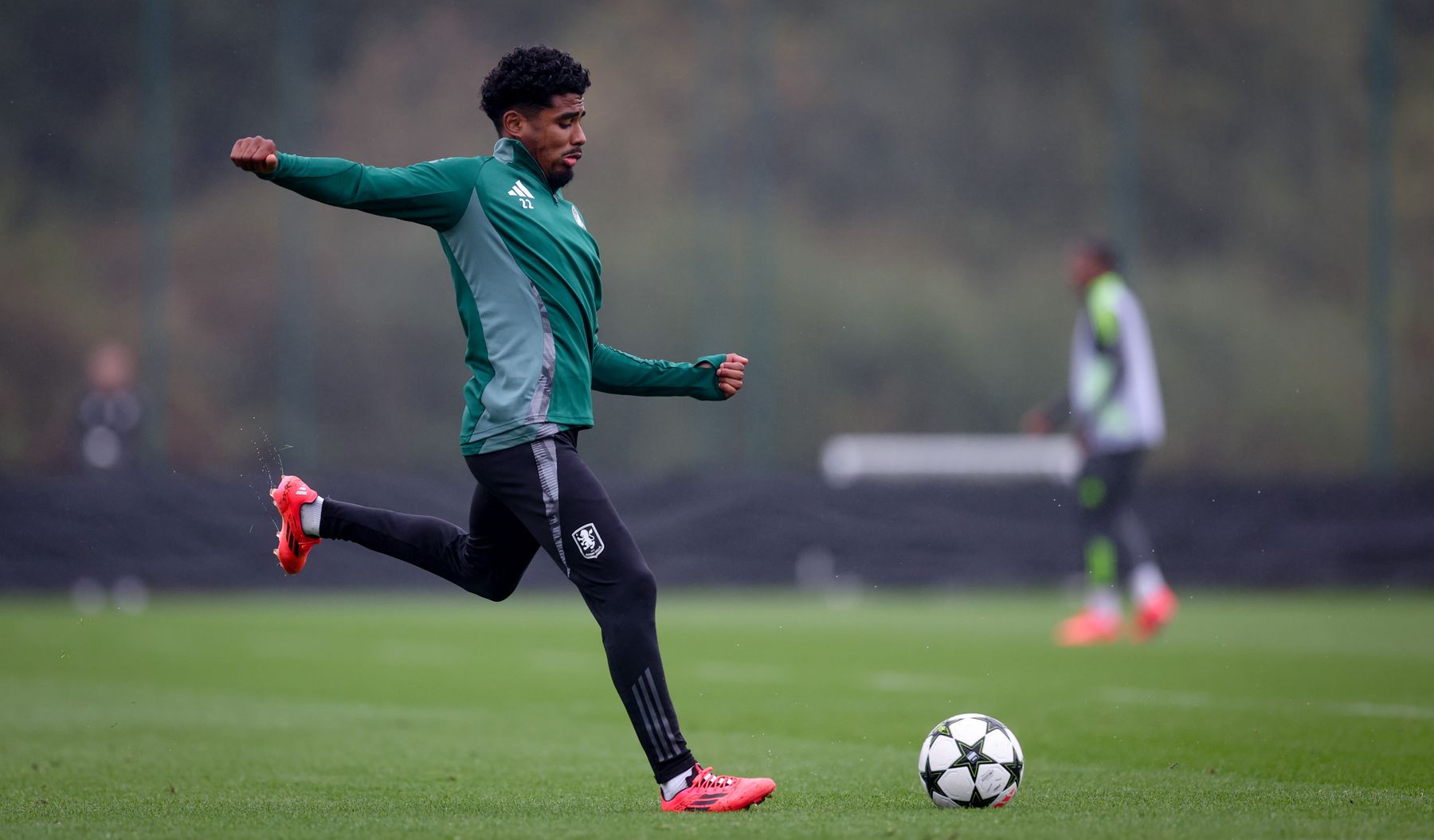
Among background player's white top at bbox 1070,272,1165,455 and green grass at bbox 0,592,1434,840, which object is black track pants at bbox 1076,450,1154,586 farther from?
green grass at bbox 0,592,1434,840

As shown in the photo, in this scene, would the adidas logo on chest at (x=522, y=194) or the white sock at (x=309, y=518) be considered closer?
the adidas logo on chest at (x=522, y=194)

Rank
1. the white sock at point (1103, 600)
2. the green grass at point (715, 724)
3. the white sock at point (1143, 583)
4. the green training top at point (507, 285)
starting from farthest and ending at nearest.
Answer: the white sock at point (1103, 600) < the white sock at point (1143, 583) < the green training top at point (507, 285) < the green grass at point (715, 724)

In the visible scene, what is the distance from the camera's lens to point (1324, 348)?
90.0ft

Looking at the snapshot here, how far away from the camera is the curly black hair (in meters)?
5.52

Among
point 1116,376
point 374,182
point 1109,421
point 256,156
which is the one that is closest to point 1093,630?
point 1109,421

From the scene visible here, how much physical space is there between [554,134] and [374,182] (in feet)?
2.02

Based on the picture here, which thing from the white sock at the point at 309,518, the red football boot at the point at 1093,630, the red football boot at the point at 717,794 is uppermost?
the white sock at the point at 309,518

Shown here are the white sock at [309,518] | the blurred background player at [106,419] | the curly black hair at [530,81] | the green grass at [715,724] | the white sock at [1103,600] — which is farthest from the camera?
the blurred background player at [106,419]

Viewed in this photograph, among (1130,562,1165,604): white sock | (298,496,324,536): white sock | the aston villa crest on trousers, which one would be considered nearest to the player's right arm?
the aston villa crest on trousers

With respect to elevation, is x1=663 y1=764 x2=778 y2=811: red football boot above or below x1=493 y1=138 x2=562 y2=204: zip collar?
below

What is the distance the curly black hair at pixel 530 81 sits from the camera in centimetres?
552

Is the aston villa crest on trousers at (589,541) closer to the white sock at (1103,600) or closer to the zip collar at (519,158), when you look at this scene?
the zip collar at (519,158)

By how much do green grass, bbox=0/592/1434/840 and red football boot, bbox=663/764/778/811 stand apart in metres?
0.07

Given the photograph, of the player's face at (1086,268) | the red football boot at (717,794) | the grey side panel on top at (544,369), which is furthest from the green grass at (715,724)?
the player's face at (1086,268)
